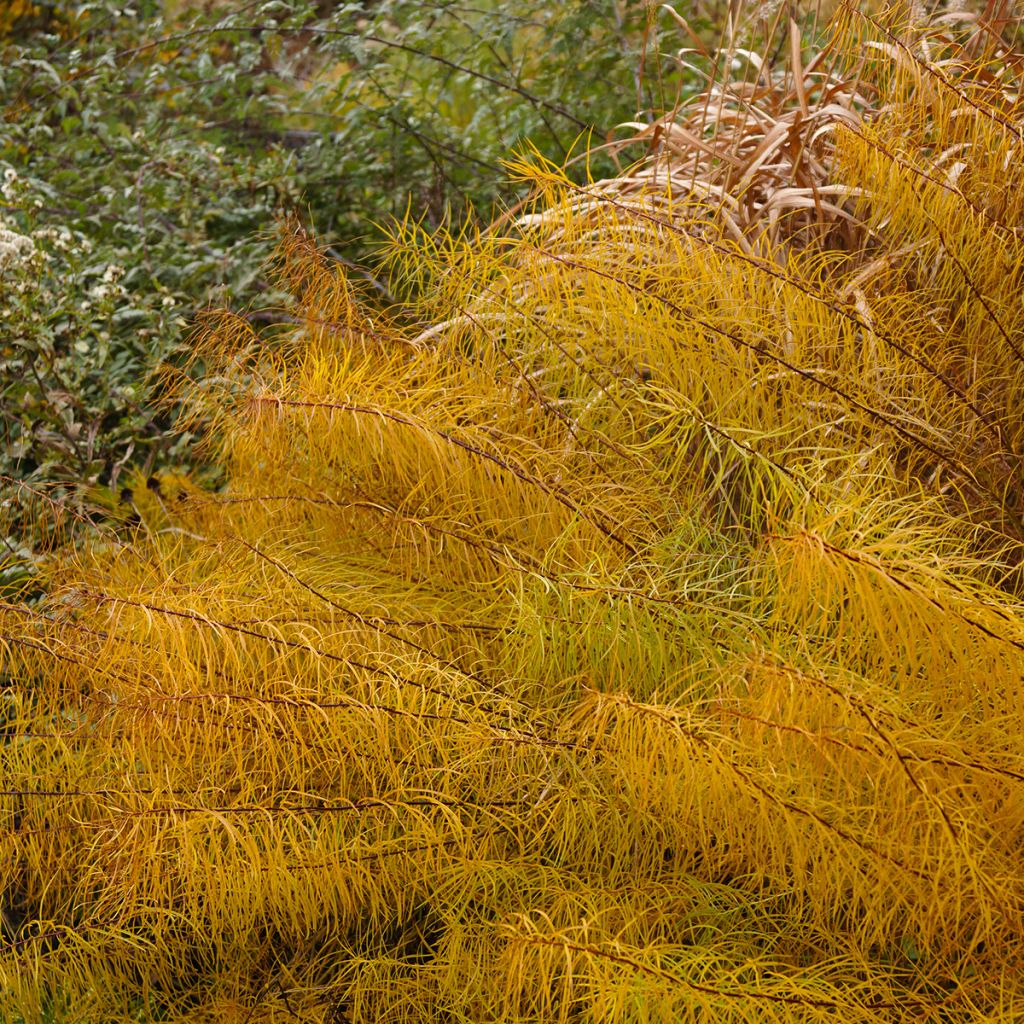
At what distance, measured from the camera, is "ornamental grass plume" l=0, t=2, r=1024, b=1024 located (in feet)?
3.58

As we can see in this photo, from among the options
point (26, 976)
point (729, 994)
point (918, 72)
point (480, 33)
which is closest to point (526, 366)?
point (918, 72)

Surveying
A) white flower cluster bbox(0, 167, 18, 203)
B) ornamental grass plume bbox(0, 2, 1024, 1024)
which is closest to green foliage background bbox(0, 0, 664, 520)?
white flower cluster bbox(0, 167, 18, 203)

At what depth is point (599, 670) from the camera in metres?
1.35

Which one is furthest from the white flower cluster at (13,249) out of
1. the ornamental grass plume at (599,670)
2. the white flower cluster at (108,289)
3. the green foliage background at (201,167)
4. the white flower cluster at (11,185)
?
the ornamental grass plume at (599,670)

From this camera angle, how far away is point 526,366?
1.57m

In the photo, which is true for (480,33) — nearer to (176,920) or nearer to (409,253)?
(409,253)

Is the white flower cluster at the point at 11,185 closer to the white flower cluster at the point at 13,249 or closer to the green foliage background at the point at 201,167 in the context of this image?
the green foliage background at the point at 201,167

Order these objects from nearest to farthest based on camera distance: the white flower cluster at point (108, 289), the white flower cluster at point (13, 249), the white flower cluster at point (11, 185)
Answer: the white flower cluster at point (13, 249)
the white flower cluster at point (108, 289)
the white flower cluster at point (11, 185)

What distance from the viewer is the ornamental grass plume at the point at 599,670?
3.58ft

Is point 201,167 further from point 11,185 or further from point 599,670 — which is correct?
point 599,670

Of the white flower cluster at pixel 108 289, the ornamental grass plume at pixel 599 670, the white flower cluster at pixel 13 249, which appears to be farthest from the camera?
the white flower cluster at pixel 108 289

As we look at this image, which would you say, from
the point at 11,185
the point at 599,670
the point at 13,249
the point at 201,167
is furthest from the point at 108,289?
the point at 599,670

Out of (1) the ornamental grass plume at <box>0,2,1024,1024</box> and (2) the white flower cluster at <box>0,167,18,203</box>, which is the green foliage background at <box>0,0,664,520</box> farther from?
(1) the ornamental grass plume at <box>0,2,1024,1024</box>

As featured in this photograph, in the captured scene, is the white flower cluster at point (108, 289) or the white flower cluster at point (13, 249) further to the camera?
the white flower cluster at point (108, 289)
